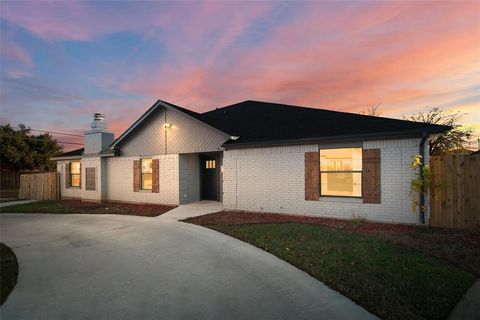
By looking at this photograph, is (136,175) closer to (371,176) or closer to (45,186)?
(45,186)

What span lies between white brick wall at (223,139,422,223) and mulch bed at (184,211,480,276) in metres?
0.36

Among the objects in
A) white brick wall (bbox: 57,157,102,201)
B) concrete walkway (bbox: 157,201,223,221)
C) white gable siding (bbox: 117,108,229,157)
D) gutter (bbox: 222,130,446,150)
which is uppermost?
white gable siding (bbox: 117,108,229,157)

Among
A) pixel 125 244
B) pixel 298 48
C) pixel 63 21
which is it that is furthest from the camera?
pixel 298 48

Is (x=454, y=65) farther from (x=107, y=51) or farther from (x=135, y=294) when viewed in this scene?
(x=107, y=51)

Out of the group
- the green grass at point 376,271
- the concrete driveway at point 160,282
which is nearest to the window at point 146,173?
the concrete driveway at point 160,282

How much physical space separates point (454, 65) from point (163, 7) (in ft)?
39.9

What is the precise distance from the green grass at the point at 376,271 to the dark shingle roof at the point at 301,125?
3708mm

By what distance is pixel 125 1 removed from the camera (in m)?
9.56

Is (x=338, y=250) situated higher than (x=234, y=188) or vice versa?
(x=234, y=188)

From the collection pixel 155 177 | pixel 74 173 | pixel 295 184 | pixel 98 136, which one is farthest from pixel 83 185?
pixel 295 184

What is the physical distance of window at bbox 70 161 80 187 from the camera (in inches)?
732


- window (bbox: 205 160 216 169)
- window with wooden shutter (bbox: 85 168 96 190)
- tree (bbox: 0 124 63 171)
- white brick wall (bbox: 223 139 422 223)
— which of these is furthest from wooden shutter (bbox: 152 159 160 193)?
tree (bbox: 0 124 63 171)

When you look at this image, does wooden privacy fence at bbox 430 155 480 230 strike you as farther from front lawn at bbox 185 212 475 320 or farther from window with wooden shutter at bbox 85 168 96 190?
window with wooden shutter at bbox 85 168 96 190

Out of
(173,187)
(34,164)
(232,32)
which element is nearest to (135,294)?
(173,187)
